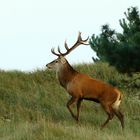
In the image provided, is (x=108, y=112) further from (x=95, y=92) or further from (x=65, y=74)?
(x=65, y=74)

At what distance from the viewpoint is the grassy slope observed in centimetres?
1383

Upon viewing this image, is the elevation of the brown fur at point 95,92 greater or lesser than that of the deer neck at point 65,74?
lesser

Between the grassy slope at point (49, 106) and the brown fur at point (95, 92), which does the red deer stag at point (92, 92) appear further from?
the grassy slope at point (49, 106)

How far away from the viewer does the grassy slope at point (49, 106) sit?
13.8 m

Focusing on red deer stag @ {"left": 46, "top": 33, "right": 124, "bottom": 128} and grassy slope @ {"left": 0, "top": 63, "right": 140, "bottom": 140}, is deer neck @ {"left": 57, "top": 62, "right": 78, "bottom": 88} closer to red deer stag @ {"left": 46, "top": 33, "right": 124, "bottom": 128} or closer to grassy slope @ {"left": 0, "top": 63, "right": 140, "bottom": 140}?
red deer stag @ {"left": 46, "top": 33, "right": 124, "bottom": 128}

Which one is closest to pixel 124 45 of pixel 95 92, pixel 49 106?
pixel 95 92

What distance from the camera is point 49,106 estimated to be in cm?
1736

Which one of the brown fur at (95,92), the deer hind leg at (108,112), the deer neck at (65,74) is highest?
the deer neck at (65,74)

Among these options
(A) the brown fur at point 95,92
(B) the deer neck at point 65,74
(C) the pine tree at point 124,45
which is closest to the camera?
(C) the pine tree at point 124,45

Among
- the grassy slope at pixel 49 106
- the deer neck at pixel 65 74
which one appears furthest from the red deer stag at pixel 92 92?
the grassy slope at pixel 49 106

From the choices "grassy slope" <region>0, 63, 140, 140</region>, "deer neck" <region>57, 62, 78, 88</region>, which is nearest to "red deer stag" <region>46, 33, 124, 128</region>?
"deer neck" <region>57, 62, 78, 88</region>

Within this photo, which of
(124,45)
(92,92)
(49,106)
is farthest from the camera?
(49,106)

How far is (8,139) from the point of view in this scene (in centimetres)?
1136

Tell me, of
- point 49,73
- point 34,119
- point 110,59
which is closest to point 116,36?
point 110,59
